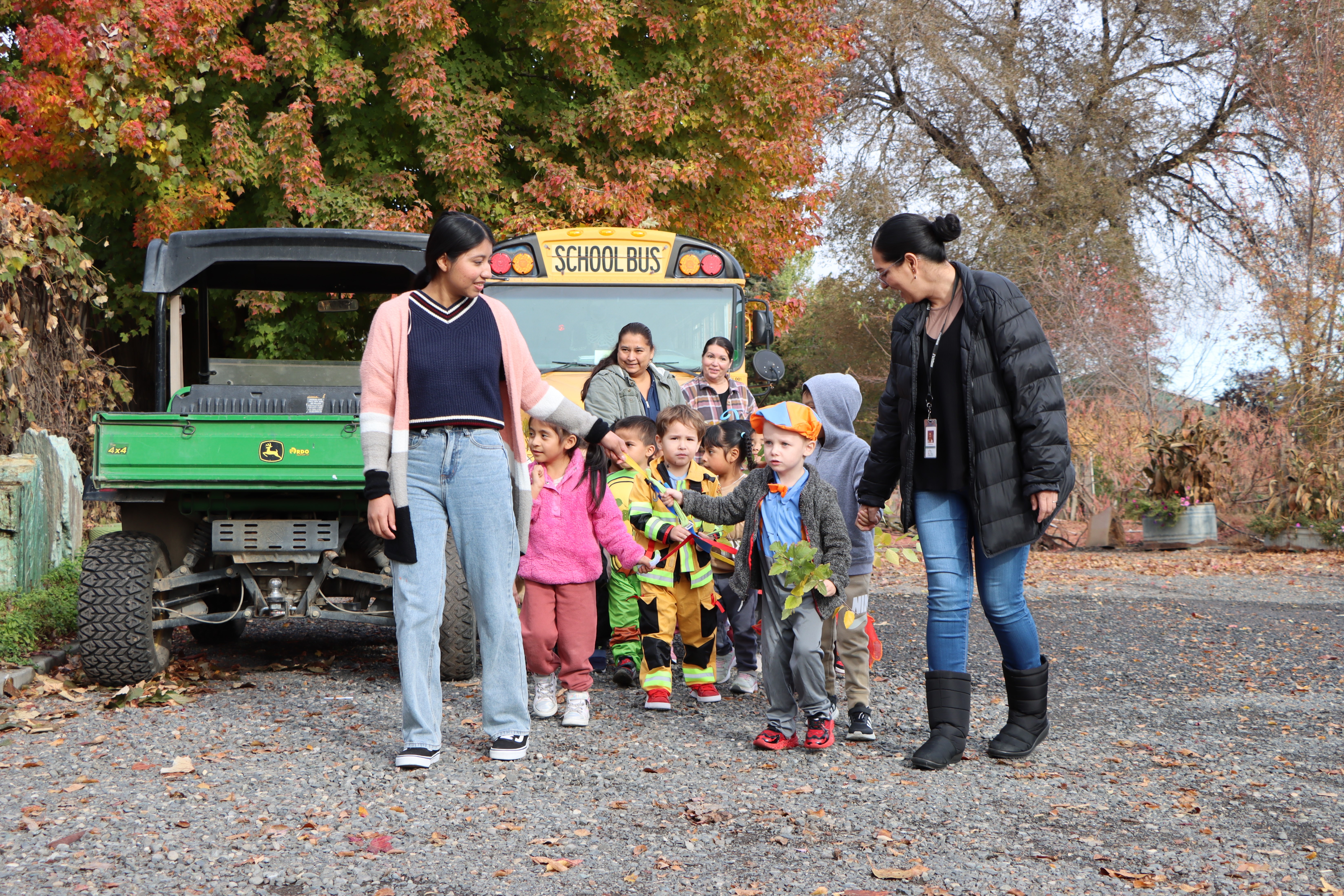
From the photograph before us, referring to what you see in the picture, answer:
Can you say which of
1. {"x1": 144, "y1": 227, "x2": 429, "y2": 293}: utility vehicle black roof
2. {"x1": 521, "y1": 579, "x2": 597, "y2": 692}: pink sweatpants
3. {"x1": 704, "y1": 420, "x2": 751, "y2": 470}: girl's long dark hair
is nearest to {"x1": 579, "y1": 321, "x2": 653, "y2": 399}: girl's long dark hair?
{"x1": 704, "y1": 420, "x2": 751, "y2": 470}: girl's long dark hair

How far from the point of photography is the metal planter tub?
1602 centimetres

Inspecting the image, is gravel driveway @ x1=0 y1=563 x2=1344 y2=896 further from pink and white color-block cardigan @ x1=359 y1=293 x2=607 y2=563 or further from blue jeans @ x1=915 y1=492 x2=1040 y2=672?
pink and white color-block cardigan @ x1=359 y1=293 x2=607 y2=563

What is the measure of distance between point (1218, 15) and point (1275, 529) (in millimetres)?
13504

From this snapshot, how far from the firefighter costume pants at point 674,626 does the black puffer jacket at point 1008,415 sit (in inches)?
55.7

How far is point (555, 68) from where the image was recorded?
1365cm

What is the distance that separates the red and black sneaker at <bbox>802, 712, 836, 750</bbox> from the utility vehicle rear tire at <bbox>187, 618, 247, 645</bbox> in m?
4.35

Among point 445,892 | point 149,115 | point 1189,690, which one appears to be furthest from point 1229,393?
point 445,892

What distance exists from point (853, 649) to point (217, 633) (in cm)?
467

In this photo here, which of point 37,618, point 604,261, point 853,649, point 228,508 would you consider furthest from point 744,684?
point 37,618

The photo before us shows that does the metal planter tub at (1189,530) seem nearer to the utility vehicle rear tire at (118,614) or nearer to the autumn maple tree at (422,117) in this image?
the autumn maple tree at (422,117)

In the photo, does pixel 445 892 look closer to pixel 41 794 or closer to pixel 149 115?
pixel 41 794

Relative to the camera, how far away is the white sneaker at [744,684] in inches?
239

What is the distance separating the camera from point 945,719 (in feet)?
15.0

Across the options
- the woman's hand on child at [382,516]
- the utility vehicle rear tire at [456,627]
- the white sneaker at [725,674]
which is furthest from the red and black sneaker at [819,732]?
the utility vehicle rear tire at [456,627]
